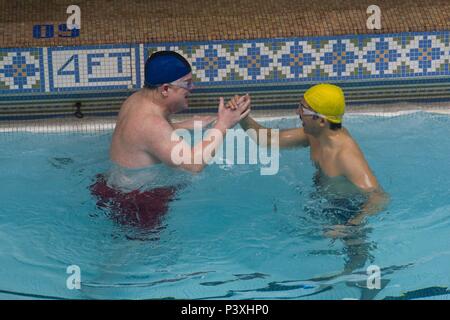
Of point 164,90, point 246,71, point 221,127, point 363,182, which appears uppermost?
point 246,71

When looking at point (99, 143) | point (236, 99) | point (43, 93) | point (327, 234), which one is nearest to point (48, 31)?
point (43, 93)

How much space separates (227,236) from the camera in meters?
6.29

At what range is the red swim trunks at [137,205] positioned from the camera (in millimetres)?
6020

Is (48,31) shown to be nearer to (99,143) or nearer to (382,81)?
(99,143)

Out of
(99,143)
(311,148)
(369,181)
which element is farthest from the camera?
(99,143)

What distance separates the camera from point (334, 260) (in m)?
5.87

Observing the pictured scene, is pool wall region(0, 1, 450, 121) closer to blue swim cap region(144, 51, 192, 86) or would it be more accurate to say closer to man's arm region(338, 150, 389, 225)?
blue swim cap region(144, 51, 192, 86)

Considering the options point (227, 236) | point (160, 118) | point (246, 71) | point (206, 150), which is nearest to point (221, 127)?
point (206, 150)

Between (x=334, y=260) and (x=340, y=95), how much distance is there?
35.7 inches

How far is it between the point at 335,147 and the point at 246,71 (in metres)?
2.13

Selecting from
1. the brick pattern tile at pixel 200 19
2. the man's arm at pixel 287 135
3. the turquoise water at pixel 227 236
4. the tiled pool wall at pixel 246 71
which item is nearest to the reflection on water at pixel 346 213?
the turquoise water at pixel 227 236

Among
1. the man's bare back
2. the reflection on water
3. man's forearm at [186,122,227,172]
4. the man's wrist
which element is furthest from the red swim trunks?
the reflection on water

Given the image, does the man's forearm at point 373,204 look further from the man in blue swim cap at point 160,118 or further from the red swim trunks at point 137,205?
the red swim trunks at point 137,205

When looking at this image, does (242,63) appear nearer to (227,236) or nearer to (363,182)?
(227,236)
